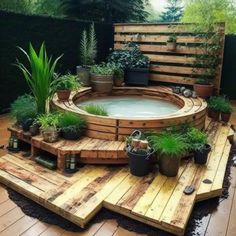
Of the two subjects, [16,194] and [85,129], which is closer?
[16,194]

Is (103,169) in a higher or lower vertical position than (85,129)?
lower

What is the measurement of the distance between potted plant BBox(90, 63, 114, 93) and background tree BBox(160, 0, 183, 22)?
11.0 meters

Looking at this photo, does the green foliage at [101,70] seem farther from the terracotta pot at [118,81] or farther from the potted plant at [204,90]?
the potted plant at [204,90]

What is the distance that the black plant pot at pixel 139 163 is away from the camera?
2.68 metres

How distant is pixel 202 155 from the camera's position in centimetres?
304

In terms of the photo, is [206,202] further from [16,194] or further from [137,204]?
[16,194]

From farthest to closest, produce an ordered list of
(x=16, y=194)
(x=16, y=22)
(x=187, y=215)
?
(x=16, y=22), (x=16, y=194), (x=187, y=215)

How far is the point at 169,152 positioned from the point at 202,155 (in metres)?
0.61

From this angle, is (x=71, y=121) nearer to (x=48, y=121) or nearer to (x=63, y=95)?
(x=48, y=121)

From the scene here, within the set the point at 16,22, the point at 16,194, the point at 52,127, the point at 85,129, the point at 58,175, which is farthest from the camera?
the point at 16,22

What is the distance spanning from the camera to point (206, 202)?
101 inches

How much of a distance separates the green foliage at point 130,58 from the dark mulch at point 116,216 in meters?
3.82

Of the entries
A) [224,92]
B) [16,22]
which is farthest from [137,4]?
[16,22]

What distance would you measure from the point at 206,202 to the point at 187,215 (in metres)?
0.47
